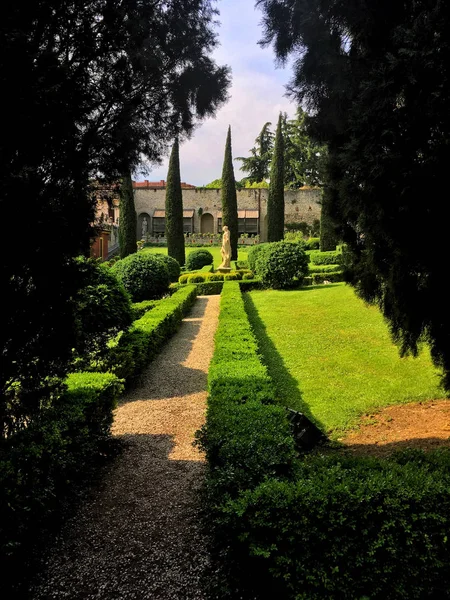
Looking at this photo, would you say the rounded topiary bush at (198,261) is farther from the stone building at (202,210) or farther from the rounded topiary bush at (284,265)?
the stone building at (202,210)

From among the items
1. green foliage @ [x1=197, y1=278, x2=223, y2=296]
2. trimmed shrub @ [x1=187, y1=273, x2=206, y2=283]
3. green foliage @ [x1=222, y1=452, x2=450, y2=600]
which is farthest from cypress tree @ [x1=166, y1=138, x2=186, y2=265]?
green foliage @ [x1=222, y1=452, x2=450, y2=600]

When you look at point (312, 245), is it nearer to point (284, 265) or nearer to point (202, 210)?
point (284, 265)

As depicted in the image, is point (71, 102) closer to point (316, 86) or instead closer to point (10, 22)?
point (10, 22)

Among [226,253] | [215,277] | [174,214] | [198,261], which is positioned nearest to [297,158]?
[174,214]

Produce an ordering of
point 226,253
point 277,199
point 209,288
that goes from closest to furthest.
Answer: point 209,288, point 226,253, point 277,199

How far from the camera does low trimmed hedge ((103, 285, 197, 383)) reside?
681cm

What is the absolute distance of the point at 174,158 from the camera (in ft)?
93.2

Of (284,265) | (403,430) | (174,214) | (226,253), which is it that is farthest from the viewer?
(174,214)

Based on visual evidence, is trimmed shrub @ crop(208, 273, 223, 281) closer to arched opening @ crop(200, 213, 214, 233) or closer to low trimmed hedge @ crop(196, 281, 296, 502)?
low trimmed hedge @ crop(196, 281, 296, 502)

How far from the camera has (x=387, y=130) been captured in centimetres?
332

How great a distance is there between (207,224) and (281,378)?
136 feet

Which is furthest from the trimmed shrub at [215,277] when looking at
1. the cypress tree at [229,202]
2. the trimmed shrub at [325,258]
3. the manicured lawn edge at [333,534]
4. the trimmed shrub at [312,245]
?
the manicured lawn edge at [333,534]

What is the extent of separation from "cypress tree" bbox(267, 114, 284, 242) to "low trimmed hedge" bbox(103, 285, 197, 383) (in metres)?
17.3

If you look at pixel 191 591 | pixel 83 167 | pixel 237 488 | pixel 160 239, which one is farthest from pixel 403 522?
pixel 160 239
